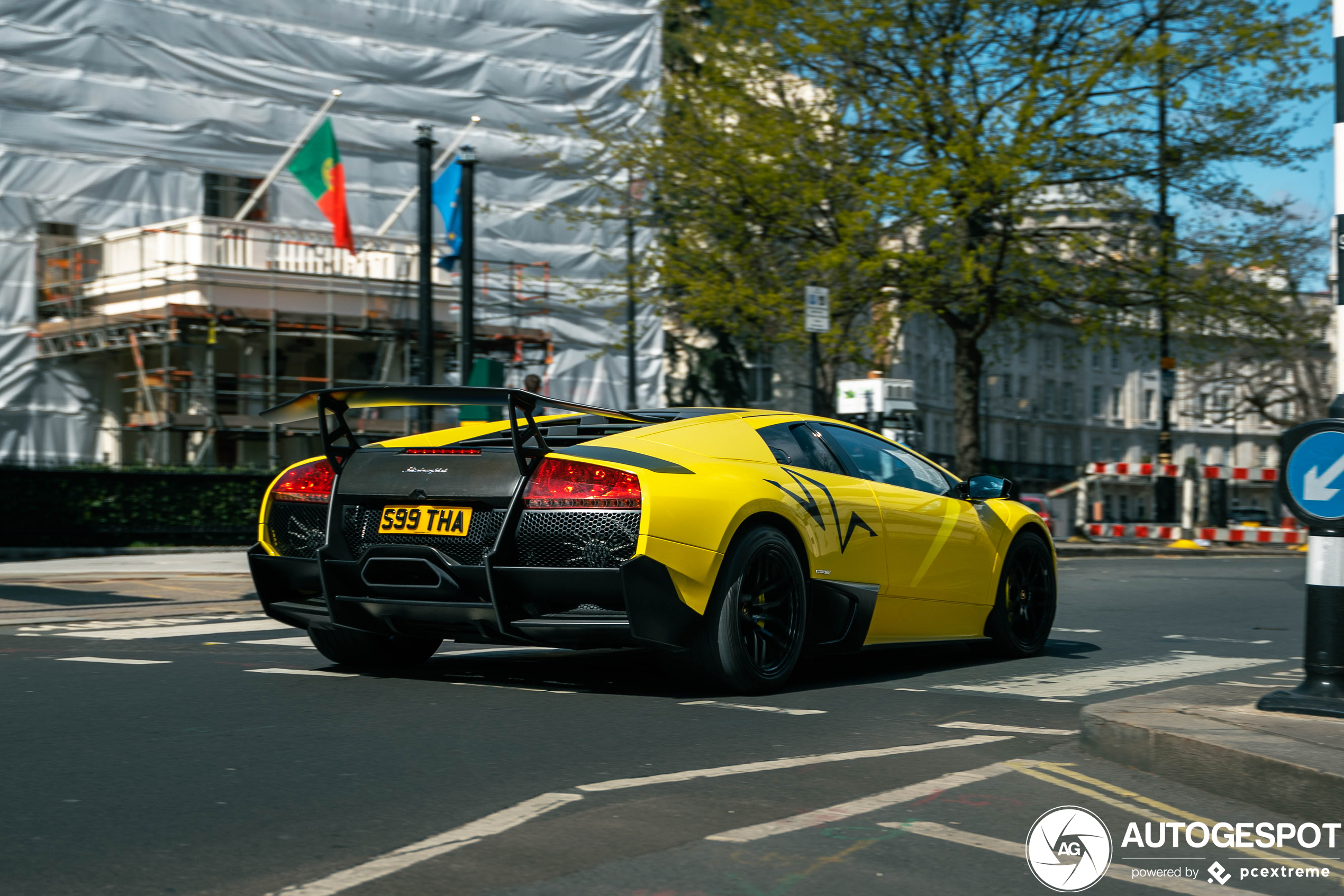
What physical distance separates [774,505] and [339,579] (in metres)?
1.89

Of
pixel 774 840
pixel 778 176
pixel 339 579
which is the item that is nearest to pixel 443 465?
pixel 339 579

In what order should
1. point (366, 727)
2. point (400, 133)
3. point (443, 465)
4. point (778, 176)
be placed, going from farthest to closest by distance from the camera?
point (400, 133) < point (778, 176) < point (443, 465) < point (366, 727)

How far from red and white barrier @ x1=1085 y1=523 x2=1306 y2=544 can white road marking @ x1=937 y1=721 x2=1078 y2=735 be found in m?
22.3

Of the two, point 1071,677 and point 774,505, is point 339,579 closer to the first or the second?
point 774,505

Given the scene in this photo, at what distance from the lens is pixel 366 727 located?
5.61 metres

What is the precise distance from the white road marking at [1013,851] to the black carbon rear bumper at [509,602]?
1982 mm

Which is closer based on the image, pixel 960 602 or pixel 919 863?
pixel 919 863

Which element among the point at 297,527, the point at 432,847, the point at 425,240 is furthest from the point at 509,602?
the point at 425,240

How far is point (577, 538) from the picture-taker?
614cm

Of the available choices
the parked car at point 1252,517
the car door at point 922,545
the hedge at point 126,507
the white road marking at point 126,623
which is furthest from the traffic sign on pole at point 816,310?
the parked car at point 1252,517

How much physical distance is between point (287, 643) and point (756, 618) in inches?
141

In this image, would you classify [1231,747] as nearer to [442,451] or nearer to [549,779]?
[549,779]

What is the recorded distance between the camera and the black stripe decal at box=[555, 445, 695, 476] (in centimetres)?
621

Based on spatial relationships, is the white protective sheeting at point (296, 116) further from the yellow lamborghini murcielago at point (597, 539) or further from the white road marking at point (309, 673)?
the yellow lamborghini murcielago at point (597, 539)
